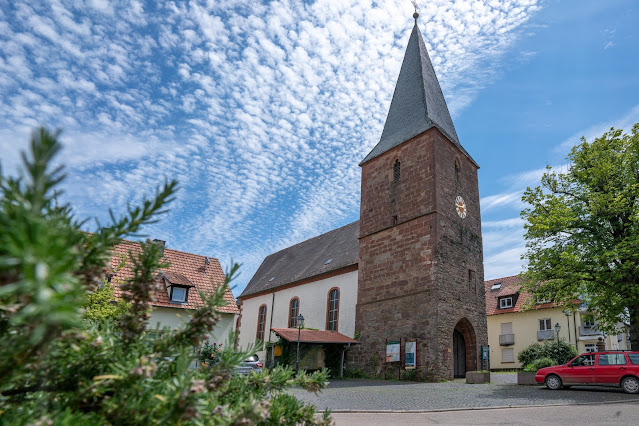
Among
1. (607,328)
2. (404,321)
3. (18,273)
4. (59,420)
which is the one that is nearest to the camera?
(18,273)

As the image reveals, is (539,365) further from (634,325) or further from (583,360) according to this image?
(634,325)

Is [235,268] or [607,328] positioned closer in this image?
[235,268]

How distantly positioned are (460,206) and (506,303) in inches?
758

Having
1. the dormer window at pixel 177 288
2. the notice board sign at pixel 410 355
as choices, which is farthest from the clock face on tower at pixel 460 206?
the dormer window at pixel 177 288

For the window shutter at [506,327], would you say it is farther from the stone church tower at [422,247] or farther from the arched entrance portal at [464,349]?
the arched entrance portal at [464,349]

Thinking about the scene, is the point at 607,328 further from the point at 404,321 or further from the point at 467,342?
the point at 404,321

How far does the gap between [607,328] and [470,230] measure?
26.8 feet

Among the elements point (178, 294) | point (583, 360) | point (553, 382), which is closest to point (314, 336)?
point (178, 294)

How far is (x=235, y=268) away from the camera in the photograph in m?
1.91

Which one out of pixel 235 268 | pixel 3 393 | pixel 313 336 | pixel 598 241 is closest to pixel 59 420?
pixel 3 393

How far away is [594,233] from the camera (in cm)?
1844

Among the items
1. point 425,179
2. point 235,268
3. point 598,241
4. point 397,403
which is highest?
point 425,179

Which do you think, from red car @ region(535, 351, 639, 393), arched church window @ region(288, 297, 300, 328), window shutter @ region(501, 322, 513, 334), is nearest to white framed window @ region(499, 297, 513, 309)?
A: window shutter @ region(501, 322, 513, 334)

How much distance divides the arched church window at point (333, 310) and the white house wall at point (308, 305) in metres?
0.27
